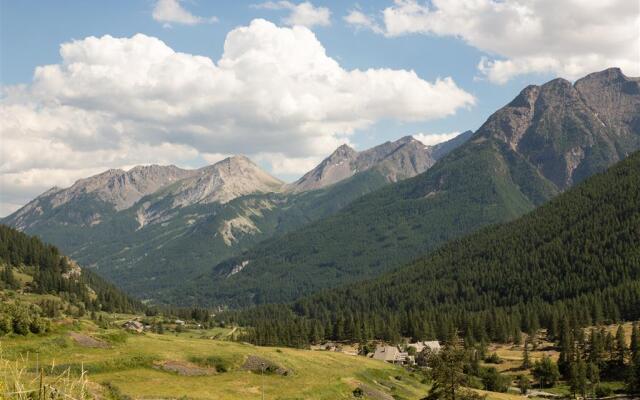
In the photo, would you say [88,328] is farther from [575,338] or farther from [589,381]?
[575,338]

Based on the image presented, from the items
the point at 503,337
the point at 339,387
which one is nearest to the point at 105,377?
the point at 339,387

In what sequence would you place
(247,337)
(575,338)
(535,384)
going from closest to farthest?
(535,384)
(575,338)
(247,337)

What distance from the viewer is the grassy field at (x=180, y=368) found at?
65.5 m

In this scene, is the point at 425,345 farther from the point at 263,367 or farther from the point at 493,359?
the point at 263,367

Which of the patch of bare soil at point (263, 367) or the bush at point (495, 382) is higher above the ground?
the patch of bare soil at point (263, 367)

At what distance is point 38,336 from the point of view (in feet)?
238

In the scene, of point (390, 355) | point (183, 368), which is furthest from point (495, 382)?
point (183, 368)

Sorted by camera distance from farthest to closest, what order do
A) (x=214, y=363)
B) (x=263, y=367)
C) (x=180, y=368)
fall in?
(x=263, y=367)
(x=214, y=363)
(x=180, y=368)

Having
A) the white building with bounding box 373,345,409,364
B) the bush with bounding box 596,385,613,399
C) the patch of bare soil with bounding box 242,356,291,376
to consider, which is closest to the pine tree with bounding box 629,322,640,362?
the bush with bounding box 596,385,613,399

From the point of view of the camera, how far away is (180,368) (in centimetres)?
7675

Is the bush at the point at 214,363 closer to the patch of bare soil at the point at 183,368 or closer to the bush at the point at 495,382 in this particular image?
the patch of bare soil at the point at 183,368

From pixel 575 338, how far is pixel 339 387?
109m

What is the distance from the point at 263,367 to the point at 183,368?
41.3 ft

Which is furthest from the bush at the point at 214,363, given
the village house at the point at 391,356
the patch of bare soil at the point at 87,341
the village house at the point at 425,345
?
the village house at the point at 425,345
